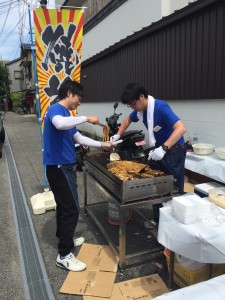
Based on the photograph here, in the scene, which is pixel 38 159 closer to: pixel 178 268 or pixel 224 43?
pixel 224 43

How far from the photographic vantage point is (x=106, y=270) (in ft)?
11.1

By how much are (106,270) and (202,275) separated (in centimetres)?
114

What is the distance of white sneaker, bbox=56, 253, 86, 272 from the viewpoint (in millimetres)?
3383

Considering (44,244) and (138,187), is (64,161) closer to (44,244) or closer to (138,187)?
(138,187)

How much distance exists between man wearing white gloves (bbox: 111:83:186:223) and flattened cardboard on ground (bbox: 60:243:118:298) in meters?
1.28

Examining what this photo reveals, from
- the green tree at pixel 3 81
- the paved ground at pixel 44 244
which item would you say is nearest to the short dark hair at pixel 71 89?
the paved ground at pixel 44 244

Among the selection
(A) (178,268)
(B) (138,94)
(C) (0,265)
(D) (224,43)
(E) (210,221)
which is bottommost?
(C) (0,265)

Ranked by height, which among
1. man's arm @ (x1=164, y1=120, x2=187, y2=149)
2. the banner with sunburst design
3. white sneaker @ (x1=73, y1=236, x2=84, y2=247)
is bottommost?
white sneaker @ (x1=73, y1=236, x2=84, y2=247)

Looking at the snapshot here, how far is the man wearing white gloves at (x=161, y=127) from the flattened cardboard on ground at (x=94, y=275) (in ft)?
4.19

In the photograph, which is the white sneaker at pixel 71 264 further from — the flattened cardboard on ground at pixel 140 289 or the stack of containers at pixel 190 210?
the stack of containers at pixel 190 210

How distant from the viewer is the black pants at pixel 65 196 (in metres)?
3.29

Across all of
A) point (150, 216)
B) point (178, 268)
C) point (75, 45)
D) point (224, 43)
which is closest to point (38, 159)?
point (75, 45)

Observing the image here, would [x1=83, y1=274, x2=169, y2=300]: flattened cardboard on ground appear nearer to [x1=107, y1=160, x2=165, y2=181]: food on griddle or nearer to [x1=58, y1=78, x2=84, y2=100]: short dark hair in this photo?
[x1=107, y1=160, x2=165, y2=181]: food on griddle

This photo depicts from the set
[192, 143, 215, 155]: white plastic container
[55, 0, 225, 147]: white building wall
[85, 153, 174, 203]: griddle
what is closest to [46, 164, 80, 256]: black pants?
[85, 153, 174, 203]: griddle
